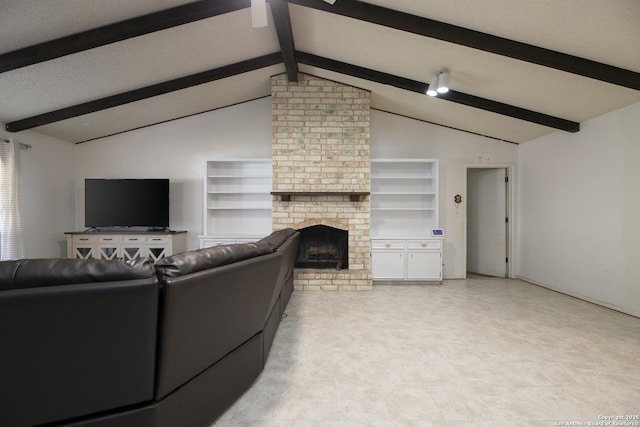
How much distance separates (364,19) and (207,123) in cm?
336

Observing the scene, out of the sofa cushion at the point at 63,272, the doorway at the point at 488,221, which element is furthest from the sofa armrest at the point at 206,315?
the doorway at the point at 488,221

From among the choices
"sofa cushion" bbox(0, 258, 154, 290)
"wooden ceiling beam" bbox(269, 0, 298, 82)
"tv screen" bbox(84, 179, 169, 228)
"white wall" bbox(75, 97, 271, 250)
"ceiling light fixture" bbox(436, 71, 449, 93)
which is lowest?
"sofa cushion" bbox(0, 258, 154, 290)

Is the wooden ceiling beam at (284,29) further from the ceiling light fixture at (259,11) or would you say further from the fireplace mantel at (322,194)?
the fireplace mantel at (322,194)

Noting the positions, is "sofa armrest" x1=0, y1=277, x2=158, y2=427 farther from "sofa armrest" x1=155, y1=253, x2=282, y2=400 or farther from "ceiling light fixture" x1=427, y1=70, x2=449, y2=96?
"ceiling light fixture" x1=427, y1=70, x2=449, y2=96

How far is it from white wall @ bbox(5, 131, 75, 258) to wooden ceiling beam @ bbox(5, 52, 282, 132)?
1.38 ft

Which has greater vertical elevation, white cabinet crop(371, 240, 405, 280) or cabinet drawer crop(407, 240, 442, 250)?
cabinet drawer crop(407, 240, 442, 250)

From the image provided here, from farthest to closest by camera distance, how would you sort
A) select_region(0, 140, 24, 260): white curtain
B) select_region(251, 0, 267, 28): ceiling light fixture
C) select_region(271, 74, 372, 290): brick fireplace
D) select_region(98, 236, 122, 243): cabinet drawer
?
select_region(98, 236, 122, 243): cabinet drawer, select_region(271, 74, 372, 290): brick fireplace, select_region(0, 140, 24, 260): white curtain, select_region(251, 0, 267, 28): ceiling light fixture

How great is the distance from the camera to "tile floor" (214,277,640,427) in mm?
1582

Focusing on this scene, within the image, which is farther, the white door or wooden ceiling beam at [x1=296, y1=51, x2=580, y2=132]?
the white door

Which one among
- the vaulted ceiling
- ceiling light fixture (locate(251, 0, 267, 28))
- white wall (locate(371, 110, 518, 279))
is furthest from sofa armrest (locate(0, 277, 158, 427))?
white wall (locate(371, 110, 518, 279))

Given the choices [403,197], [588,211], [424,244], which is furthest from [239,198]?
[588,211]

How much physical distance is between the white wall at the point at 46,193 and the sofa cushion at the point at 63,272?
450cm

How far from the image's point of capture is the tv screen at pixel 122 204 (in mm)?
4625

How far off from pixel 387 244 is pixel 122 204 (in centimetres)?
438
